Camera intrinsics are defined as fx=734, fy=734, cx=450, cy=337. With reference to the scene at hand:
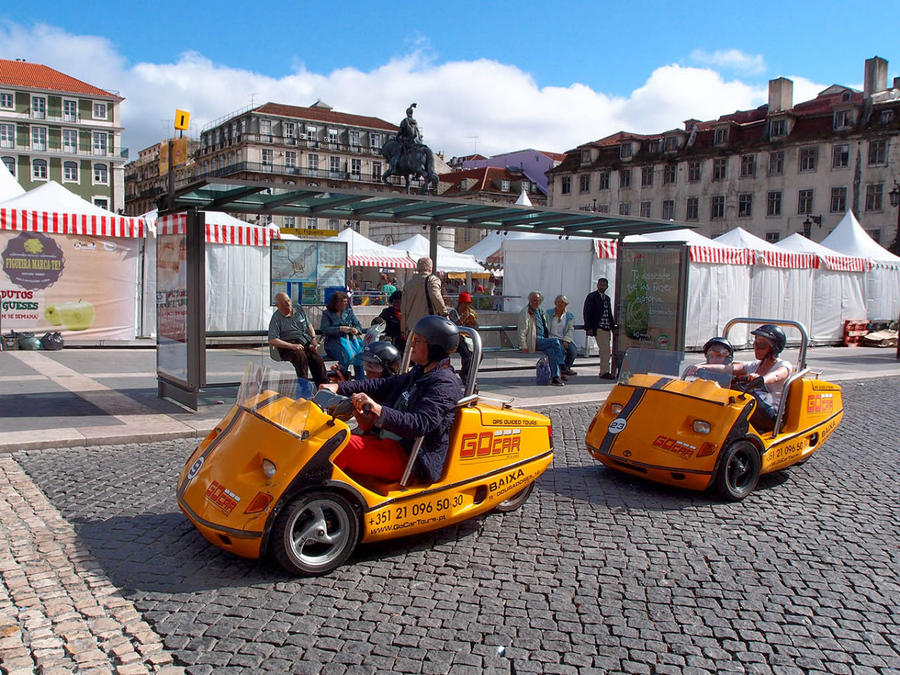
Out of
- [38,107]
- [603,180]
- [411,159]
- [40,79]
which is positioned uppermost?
[40,79]

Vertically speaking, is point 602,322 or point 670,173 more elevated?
point 670,173

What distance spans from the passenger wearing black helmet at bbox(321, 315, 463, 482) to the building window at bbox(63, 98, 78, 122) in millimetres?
89995

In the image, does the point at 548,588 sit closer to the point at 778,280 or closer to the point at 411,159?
the point at 411,159

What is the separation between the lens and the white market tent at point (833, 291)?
21609 millimetres

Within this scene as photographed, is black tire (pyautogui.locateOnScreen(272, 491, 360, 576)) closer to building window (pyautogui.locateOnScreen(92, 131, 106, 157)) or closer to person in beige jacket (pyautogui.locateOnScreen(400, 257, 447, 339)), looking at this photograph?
person in beige jacket (pyautogui.locateOnScreen(400, 257, 447, 339))

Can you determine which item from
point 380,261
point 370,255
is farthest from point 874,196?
point 370,255

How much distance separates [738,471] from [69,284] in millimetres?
14866

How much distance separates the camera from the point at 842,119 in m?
51.7

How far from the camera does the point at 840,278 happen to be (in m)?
22.1

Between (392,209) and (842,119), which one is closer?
(392,209)

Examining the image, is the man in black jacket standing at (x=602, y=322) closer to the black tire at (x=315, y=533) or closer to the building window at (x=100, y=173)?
the black tire at (x=315, y=533)

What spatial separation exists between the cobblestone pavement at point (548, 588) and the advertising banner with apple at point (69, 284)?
10981 mm

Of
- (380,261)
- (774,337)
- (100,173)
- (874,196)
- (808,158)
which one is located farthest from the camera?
(100,173)

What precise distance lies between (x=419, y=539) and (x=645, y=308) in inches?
361
